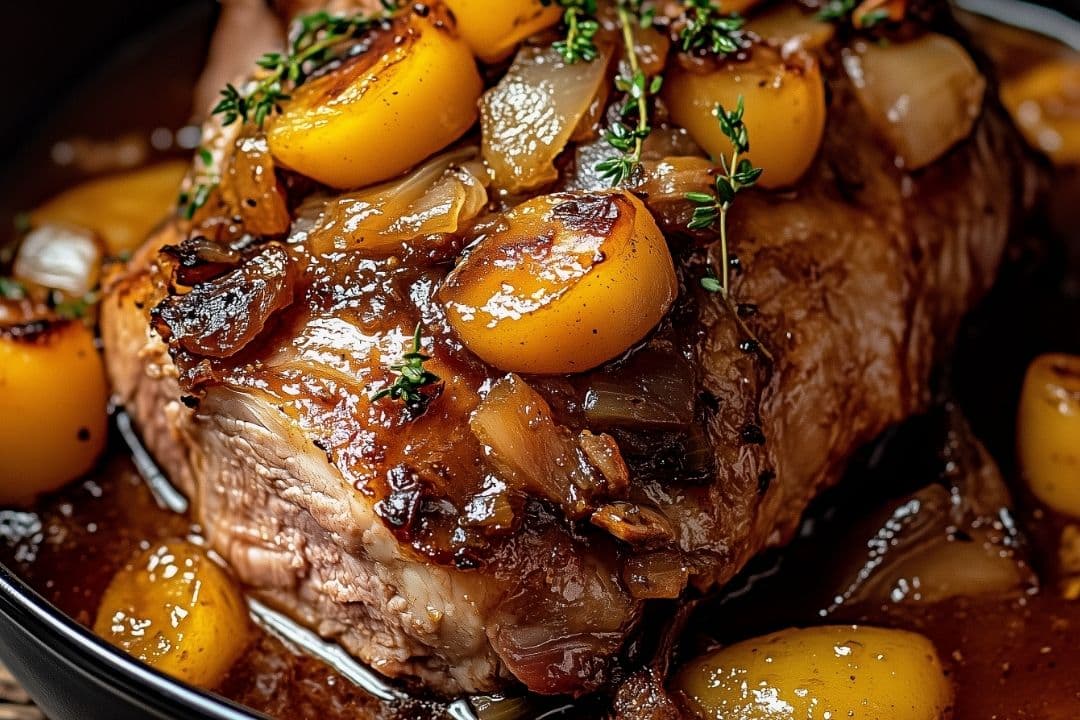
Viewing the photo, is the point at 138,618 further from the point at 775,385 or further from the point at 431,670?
the point at 775,385

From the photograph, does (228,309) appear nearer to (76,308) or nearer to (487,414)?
(487,414)

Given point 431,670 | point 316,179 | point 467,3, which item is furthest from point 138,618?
point 467,3

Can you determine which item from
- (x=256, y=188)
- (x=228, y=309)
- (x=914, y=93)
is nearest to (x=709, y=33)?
(x=914, y=93)

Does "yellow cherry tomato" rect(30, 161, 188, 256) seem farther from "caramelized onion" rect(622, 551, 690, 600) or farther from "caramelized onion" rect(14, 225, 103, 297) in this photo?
"caramelized onion" rect(622, 551, 690, 600)

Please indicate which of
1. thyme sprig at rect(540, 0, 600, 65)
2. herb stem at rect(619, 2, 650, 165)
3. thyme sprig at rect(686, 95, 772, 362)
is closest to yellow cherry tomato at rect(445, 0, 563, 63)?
thyme sprig at rect(540, 0, 600, 65)

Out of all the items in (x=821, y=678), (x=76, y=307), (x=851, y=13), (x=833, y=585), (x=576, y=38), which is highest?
(x=576, y=38)
